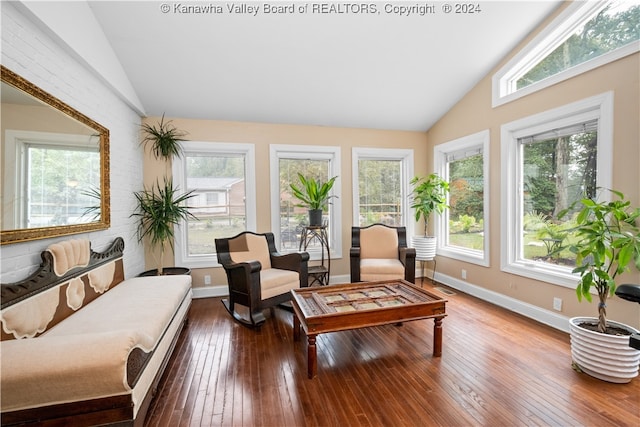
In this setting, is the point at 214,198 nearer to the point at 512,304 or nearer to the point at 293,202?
the point at 293,202

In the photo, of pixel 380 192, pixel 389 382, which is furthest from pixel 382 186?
pixel 389 382

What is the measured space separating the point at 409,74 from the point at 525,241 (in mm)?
2461

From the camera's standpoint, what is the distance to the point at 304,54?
10.4ft

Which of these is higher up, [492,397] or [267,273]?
[267,273]

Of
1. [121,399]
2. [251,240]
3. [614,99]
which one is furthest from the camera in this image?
[251,240]

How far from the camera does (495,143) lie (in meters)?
3.59

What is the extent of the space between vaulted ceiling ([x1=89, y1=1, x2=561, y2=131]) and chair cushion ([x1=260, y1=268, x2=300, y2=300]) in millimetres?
2214

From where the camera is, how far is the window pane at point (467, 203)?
13.0ft

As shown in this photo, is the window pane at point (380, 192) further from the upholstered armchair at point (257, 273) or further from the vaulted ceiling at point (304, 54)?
the upholstered armchair at point (257, 273)

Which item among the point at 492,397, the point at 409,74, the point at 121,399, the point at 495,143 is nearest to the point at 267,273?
the point at 121,399

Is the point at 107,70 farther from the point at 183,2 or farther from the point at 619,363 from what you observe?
the point at 619,363

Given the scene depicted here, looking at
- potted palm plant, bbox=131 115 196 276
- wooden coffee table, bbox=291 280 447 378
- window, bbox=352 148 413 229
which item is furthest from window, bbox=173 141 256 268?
wooden coffee table, bbox=291 280 447 378

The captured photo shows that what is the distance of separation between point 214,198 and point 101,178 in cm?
153

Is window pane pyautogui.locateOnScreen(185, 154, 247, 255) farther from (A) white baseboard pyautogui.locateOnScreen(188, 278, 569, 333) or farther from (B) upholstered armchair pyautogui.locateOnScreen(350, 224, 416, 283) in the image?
(B) upholstered armchair pyautogui.locateOnScreen(350, 224, 416, 283)
